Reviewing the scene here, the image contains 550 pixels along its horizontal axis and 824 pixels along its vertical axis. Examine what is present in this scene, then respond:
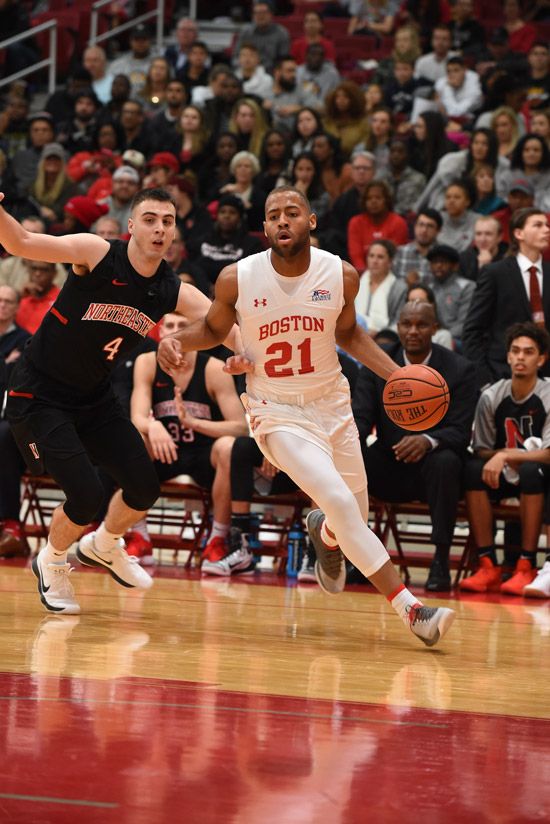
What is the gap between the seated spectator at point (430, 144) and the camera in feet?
40.2

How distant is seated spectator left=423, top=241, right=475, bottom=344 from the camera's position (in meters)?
9.94

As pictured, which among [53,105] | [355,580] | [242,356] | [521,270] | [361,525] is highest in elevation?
[53,105]

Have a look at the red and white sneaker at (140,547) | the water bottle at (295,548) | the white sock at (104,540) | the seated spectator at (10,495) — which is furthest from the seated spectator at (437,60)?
the white sock at (104,540)

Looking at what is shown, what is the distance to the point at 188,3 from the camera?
60.3 ft

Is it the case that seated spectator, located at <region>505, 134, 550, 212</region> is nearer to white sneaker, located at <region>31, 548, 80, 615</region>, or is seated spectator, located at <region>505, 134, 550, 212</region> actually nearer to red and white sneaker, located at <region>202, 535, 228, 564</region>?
red and white sneaker, located at <region>202, 535, 228, 564</region>

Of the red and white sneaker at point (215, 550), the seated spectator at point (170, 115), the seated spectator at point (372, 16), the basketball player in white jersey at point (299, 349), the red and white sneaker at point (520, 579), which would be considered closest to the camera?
the basketball player in white jersey at point (299, 349)

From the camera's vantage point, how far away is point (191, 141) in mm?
13750

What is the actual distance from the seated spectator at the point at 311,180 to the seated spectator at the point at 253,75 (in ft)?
10.1

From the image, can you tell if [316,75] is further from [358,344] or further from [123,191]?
[358,344]

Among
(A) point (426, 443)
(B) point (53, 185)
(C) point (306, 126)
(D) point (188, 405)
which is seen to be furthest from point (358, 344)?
(B) point (53, 185)

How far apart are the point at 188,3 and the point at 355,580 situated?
505 inches

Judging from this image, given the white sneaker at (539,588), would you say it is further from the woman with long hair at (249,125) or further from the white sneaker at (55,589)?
the woman with long hair at (249,125)

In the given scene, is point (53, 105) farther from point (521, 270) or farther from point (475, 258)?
point (521, 270)

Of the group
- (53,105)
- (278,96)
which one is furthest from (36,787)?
(53,105)
